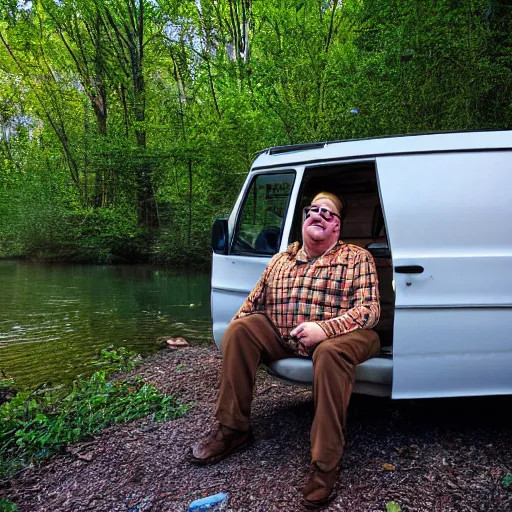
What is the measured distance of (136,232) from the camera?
24047 mm

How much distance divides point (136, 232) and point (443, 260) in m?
22.4

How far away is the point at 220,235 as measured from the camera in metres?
3.90

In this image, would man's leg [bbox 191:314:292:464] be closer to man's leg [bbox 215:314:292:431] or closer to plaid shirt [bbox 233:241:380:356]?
man's leg [bbox 215:314:292:431]

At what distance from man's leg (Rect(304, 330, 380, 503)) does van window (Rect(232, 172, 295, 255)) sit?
1208 mm

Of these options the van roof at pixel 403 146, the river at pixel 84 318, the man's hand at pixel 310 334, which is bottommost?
the river at pixel 84 318

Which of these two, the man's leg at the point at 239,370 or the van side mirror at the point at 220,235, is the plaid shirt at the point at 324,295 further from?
the van side mirror at the point at 220,235

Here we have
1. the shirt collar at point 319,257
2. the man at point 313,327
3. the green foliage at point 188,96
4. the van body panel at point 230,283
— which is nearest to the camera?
the man at point 313,327

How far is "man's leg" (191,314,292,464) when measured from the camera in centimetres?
294

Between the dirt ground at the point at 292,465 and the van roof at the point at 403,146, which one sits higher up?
the van roof at the point at 403,146

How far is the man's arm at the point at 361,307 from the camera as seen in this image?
113 inches

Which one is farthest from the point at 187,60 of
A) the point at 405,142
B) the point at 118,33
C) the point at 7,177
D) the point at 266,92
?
the point at 405,142

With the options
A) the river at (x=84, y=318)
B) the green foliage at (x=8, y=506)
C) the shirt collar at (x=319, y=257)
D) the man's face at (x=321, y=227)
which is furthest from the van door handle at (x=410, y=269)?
the river at (x=84, y=318)

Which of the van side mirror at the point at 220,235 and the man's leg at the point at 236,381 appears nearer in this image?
the man's leg at the point at 236,381

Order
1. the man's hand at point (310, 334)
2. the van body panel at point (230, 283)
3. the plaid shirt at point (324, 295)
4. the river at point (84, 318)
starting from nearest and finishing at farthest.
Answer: the man's hand at point (310, 334) < the plaid shirt at point (324, 295) < the van body panel at point (230, 283) < the river at point (84, 318)
